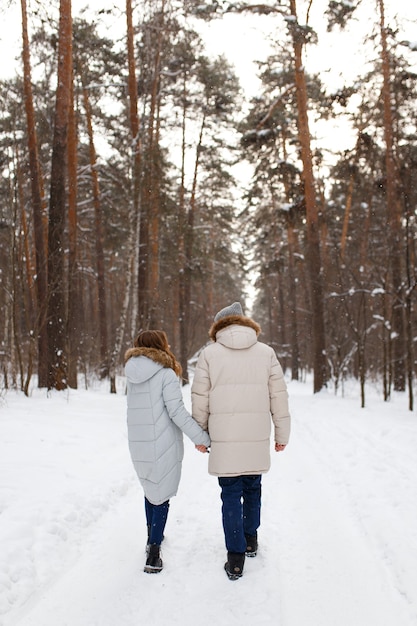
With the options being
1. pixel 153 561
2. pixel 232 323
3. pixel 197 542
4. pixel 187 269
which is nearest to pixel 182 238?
pixel 187 269

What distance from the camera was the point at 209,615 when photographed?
289 cm

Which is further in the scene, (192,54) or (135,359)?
(192,54)

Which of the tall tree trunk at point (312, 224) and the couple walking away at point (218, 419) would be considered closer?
the couple walking away at point (218, 419)

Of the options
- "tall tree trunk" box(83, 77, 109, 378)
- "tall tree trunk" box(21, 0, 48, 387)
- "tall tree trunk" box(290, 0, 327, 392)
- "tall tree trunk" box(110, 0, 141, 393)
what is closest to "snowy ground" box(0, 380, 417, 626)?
"tall tree trunk" box(21, 0, 48, 387)

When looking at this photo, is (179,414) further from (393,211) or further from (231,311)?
(393,211)

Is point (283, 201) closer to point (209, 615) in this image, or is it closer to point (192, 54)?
point (192, 54)

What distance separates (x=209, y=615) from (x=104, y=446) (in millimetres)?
4414

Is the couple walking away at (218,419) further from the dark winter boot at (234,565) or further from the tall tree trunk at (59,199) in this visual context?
the tall tree trunk at (59,199)

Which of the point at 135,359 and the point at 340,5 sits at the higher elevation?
the point at 340,5

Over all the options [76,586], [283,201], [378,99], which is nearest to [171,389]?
[76,586]

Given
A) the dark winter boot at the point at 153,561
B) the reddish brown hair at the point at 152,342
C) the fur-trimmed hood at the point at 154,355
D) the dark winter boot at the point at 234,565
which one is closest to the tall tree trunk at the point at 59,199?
the reddish brown hair at the point at 152,342

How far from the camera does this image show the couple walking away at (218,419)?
11.5 feet

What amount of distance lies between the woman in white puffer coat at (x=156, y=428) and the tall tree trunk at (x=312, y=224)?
37.5 feet

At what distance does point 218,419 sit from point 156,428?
48cm
